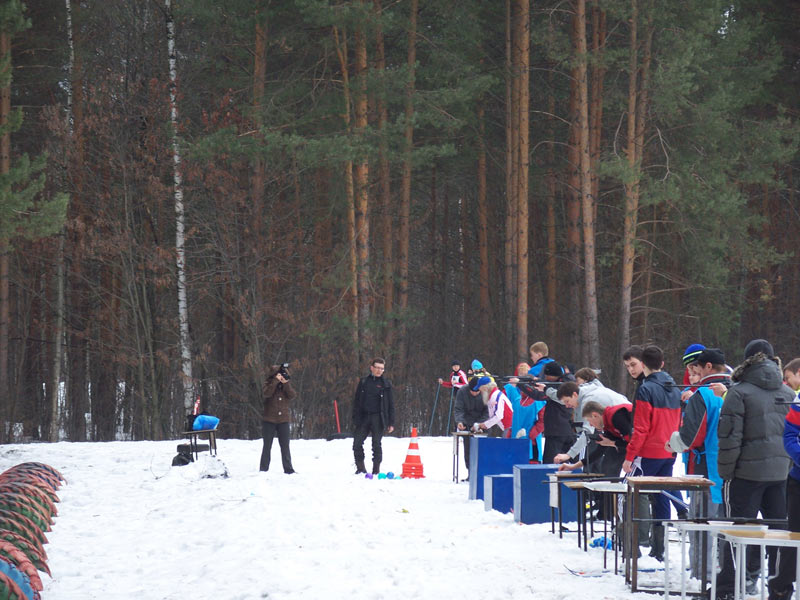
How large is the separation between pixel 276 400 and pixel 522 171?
12435 mm

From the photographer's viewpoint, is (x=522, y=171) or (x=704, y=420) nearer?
(x=704, y=420)

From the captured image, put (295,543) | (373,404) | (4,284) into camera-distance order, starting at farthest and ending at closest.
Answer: (4,284)
(373,404)
(295,543)

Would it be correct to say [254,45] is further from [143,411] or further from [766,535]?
[766,535]

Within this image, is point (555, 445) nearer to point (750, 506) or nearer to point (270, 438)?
point (750, 506)

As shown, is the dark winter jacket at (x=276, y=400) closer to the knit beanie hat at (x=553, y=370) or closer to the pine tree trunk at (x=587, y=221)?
the knit beanie hat at (x=553, y=370)

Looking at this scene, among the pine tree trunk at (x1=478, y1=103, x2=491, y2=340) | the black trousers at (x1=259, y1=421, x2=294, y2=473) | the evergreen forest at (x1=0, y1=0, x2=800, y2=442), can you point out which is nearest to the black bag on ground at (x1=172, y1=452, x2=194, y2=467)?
the black trousers at (x1=259, y1=421, x2=294, y2=473)

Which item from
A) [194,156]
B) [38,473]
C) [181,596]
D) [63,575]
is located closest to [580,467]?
[181,596]

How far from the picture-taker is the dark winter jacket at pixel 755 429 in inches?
279

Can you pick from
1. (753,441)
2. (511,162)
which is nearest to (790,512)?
(753,441)

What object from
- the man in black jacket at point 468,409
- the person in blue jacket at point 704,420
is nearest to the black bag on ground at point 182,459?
the man in black jacket at point 468,409

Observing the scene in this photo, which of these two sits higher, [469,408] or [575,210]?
Result: [575,210]

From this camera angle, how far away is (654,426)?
8.48 meters

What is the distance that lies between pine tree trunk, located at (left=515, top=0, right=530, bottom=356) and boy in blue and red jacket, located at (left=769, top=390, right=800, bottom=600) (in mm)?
18556

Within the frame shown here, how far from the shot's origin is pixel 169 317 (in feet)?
90.9
